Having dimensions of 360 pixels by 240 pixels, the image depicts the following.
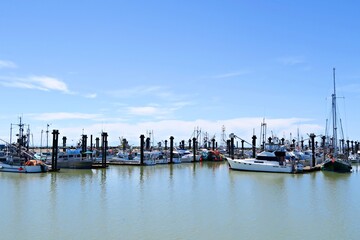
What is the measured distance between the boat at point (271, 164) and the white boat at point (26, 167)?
31254mm

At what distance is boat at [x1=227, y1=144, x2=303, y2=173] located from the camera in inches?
2280

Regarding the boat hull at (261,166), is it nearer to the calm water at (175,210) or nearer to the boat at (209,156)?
the calm water at (175,210)

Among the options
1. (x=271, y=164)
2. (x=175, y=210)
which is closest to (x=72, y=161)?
(x=271, y=164)

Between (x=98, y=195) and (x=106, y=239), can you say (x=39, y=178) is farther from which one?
(x=106, y=239)

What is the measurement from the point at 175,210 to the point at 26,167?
3258cm

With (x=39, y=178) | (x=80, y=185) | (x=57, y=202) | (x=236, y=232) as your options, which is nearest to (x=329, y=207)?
(x=236, y=232)

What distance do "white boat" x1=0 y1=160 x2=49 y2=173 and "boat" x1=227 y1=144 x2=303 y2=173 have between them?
103ft

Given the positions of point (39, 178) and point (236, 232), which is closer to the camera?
point (236, 232)

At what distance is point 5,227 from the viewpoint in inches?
874

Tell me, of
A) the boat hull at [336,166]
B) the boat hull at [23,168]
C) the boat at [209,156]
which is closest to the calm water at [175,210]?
the boat hull at [23,168]

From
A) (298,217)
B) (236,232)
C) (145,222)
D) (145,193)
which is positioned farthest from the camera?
(145,193)

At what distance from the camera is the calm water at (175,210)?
21516 mm

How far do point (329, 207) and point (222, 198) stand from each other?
9011mm

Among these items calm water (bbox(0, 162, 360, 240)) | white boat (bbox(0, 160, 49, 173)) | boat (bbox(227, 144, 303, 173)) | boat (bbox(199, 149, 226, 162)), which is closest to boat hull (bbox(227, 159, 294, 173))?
boat (bbox(227, 144, 303, 173))
